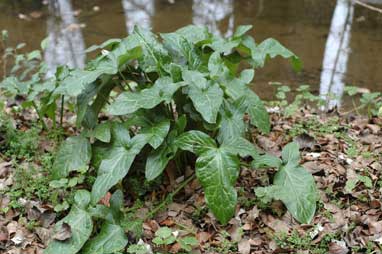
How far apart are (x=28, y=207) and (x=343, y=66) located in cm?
379

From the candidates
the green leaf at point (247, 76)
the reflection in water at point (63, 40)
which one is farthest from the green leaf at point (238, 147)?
the reflection in water at point (63, 40)

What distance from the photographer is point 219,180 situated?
229 cm

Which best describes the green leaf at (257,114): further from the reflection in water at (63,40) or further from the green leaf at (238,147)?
the reflection in water at (63,40)

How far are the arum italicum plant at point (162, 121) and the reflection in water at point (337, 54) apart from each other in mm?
1602

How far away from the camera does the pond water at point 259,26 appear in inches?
204

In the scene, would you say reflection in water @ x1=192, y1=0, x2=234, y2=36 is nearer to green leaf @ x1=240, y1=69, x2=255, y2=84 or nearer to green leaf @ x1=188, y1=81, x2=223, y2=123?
green leaf @ x1=240, y1=69, x2=255, y2=84

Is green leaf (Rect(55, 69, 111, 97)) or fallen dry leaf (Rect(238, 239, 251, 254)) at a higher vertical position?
green leaf (Rect(55, 69, 111, 97))

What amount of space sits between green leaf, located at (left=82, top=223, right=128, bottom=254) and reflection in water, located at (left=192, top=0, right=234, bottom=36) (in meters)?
4.35

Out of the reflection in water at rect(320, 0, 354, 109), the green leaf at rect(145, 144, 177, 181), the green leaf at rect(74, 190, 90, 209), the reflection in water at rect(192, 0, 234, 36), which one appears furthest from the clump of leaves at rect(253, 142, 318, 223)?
the reflection in water at rect(192, 0, 234, 36)

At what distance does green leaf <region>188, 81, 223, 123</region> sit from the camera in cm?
243

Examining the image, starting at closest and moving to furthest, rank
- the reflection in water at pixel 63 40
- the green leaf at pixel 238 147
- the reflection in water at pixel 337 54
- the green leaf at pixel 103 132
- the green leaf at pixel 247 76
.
Answer: the green leaf at pixel 238 147 < the green leaf at pixel 103 132 < the green leaf at pixel 247 76 < the reflection in water at pixel 337 54 < the reflection in water at pixel 63 40

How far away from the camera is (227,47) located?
2.86 metres

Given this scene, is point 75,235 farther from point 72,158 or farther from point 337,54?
point 337,54

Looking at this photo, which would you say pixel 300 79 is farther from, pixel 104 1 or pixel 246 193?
pixel 104 1
